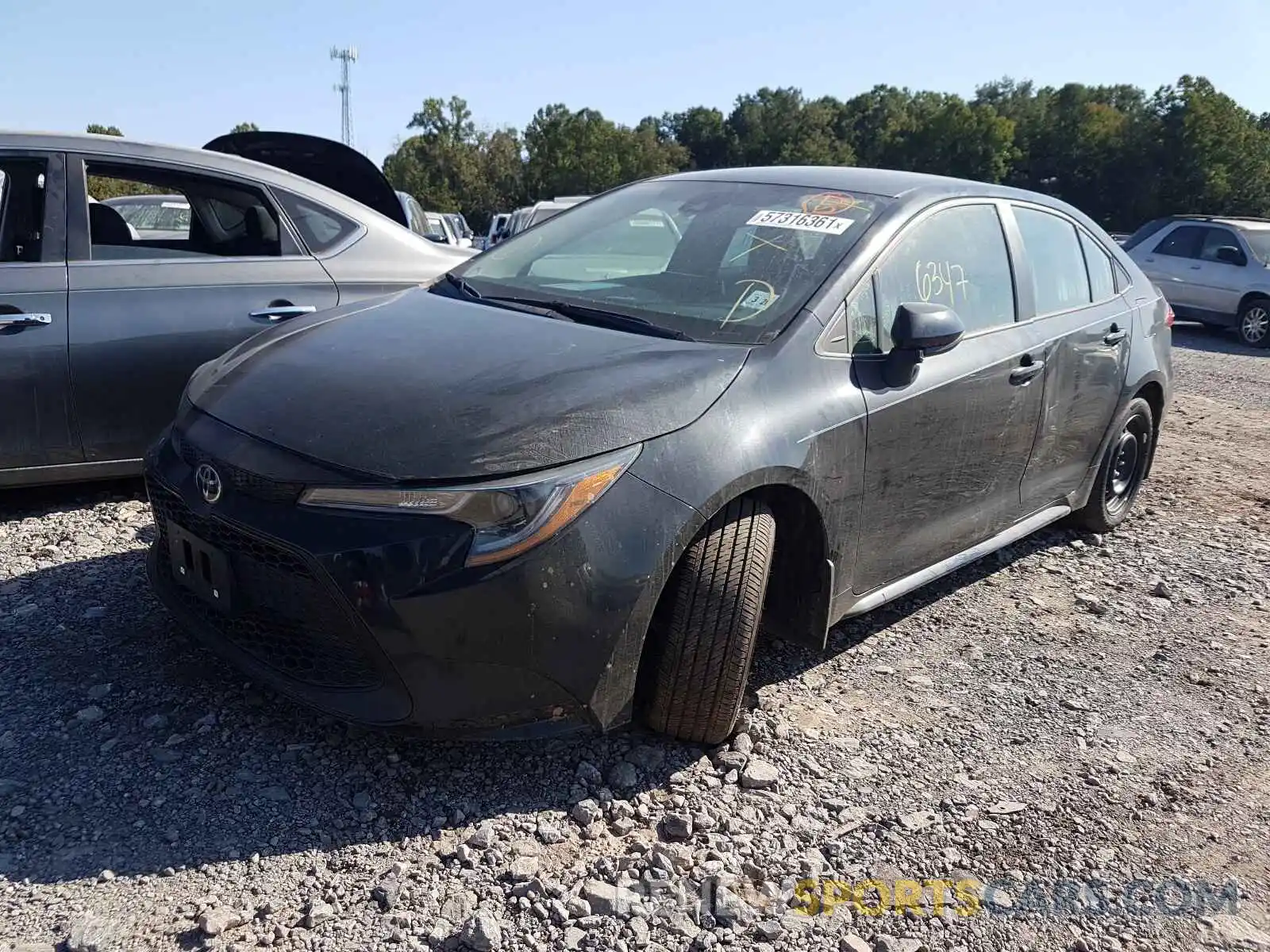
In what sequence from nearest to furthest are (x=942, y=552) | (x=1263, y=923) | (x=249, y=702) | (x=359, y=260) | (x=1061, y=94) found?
(x=1263, y=923) → (x=249, y=702) → (x=942, y=552) → (x=359, y=260) → (x=1061, y=94)

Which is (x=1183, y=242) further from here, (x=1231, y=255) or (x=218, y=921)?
(x=218, y=921)

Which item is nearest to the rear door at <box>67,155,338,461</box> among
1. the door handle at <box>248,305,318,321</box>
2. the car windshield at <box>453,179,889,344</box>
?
the door handle at <box>248,305,318,321</box>

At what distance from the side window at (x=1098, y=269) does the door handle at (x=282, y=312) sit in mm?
3392

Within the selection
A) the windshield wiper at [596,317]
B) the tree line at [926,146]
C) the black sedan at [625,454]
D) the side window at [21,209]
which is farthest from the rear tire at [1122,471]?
the tree line at [926,146]

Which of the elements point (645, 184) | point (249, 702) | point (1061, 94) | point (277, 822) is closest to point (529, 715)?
point (277, 822)

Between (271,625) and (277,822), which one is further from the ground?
(271,625)

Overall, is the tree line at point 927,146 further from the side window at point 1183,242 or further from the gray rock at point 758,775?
the gray rock at point 758,775

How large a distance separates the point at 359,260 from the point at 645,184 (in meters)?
1.42

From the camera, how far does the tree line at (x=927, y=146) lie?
49312mm

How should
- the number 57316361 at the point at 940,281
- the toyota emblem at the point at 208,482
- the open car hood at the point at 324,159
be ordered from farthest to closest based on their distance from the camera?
the open car hood at the point at 324,159
the number 57316361 at the point at 940,281
the toyota emblem at the point at 208,482

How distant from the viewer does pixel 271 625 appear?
2578 mm

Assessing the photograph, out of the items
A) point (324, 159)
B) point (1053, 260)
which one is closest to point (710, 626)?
point (1053, 260)

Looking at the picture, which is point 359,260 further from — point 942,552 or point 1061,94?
point 1061,94

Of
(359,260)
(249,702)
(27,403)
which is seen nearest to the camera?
(249,702)
